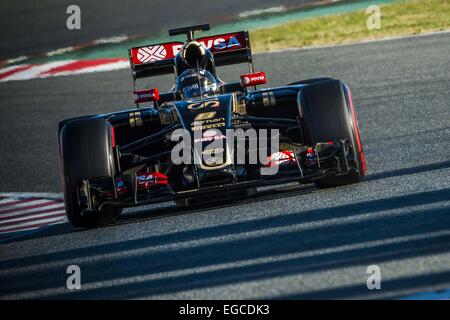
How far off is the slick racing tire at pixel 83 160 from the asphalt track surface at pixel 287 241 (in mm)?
172

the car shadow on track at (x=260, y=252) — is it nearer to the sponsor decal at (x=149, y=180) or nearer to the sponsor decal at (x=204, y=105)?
the sponsor decal at (x=149, y=180)

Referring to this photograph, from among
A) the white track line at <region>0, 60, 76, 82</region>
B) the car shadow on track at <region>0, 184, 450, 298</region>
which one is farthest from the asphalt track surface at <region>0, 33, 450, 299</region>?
the white track line at <region>0, 60, 76, 82</region>

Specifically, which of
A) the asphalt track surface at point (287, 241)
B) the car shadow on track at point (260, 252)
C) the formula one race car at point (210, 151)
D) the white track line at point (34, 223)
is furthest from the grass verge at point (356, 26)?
the car shadow on track at point (260, 252)

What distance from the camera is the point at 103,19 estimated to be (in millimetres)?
20797

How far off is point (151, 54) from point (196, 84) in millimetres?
869

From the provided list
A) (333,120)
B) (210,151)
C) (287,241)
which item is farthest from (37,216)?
(287,241)

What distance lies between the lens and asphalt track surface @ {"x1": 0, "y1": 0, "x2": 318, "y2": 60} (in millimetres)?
19375

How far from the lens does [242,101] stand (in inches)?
385

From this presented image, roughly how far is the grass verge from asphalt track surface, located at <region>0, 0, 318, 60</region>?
1.69 ft

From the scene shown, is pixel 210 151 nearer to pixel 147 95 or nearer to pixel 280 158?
pixel 280 158

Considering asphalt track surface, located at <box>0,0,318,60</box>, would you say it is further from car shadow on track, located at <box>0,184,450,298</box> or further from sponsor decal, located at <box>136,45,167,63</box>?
car shadow on track, located at <box>0,184,450,298</box>

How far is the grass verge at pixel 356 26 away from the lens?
61.1 ft
